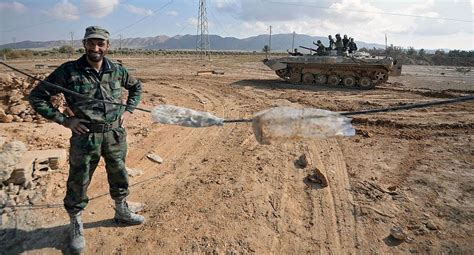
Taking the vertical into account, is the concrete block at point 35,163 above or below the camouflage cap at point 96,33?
below

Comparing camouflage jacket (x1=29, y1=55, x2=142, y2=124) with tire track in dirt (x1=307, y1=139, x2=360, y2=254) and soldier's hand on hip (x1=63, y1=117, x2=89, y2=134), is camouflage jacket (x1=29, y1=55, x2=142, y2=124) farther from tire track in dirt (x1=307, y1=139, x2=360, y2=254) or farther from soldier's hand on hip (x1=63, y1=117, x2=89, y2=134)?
tire track in dirt (x1=307, y1=139, x2=360, y2=254)

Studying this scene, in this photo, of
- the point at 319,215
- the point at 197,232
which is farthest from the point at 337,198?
the point at 197,232

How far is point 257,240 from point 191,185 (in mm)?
1543

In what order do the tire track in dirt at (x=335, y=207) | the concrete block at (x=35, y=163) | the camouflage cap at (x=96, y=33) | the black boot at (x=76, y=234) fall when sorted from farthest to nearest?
1. the concrete block at (x=35, y=163)
2. the tire track in dirt at (x=335, y=207)
3. the black boot at (x=76, y=234)
4. the camouflage cap at (x=96, y=33)

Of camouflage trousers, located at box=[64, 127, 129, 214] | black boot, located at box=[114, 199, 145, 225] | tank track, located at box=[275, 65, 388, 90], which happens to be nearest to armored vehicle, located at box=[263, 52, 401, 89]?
tank track, located at box=[275, 65, 388, 90]

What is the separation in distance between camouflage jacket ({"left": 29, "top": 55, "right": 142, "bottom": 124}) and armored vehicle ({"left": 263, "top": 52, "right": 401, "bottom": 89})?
13.7m

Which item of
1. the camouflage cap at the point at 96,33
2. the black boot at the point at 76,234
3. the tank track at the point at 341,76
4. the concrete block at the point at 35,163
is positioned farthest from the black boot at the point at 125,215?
the tank track at the point at 341,76

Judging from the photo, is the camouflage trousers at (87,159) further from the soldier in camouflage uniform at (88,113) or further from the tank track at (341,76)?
the tank track at (341,76)

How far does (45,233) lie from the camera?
12.6 ft

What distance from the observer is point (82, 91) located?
332cm

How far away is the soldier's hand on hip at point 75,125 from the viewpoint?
10.7 ft

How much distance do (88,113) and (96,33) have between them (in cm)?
73

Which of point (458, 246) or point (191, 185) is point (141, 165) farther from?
point (458, 246)

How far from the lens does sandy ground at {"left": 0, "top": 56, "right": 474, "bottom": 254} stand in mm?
3855
